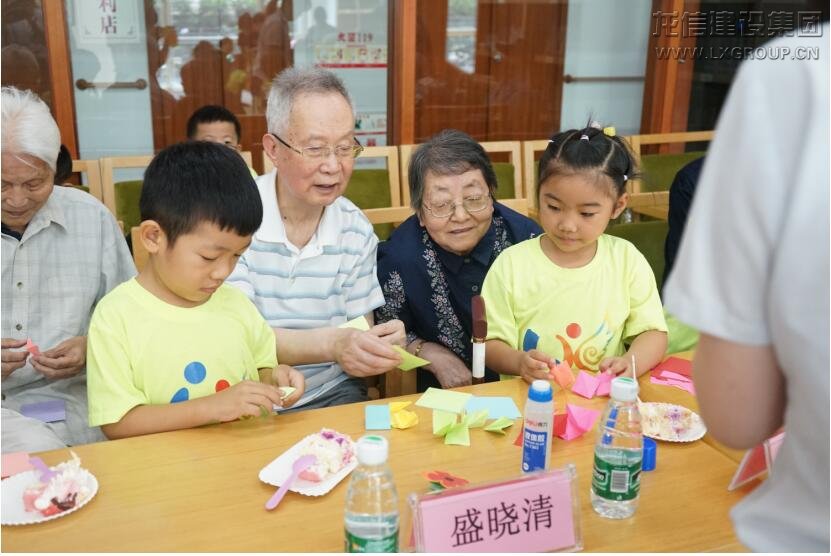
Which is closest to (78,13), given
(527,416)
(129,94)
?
(129,94)

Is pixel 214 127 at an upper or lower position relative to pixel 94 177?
upper

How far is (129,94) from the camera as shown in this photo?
4.62 meters

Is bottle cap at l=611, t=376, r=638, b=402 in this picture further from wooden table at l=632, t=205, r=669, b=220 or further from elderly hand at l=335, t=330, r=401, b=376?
wooden table at l=632, t=205, r=669, b=220

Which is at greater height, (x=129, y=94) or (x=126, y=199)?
(x=129, y=94)

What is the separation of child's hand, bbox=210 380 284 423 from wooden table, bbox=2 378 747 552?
0.04 meters

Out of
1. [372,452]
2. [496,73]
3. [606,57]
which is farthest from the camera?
[606,57]

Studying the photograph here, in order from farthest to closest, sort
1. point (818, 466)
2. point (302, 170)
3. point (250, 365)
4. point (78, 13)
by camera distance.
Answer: point (78, 13) < point (302, 170) < point (250, 365) < point (818, 466)

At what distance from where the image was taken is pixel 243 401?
1.45 meters

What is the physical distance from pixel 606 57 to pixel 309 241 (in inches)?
167

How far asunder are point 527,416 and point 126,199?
8.96 ft

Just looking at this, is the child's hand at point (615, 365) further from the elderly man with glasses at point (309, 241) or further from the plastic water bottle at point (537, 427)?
the elderly man with glasses at point (309, 241)

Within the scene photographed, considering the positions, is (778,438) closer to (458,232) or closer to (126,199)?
(458,232)

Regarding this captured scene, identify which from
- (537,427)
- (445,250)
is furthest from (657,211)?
(537,427)

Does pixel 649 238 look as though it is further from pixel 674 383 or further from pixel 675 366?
pixel 674 383
